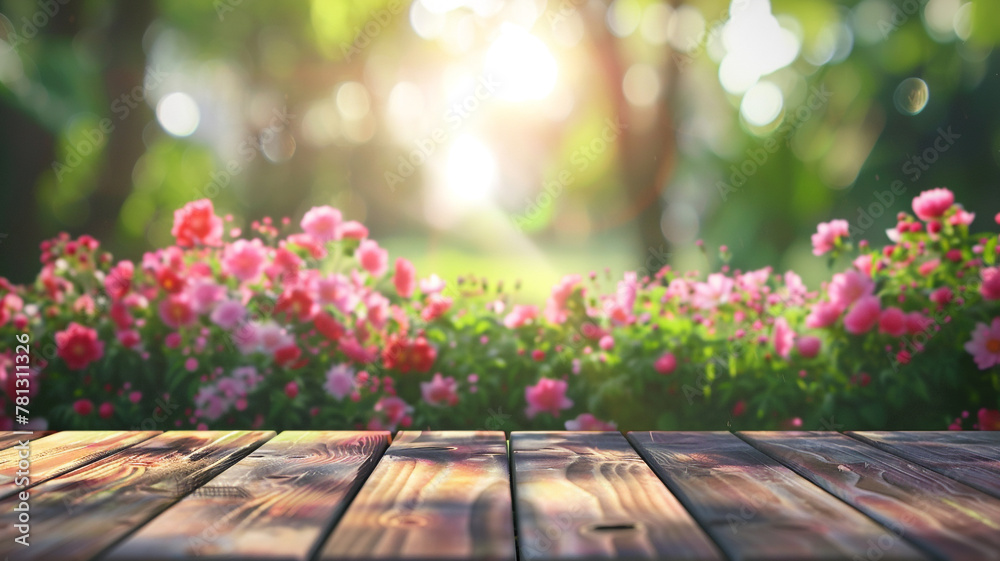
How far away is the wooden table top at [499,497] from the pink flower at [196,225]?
126 centimetres

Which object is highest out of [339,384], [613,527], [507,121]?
[507,121]

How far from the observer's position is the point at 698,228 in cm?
257

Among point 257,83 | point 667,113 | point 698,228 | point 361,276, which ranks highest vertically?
point 257,83

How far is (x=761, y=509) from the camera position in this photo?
0.82m

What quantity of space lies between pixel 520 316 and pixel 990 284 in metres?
1.47

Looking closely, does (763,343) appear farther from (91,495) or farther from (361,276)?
(91,495)

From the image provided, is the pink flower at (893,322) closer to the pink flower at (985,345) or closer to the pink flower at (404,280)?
the pink flower at (985,345)

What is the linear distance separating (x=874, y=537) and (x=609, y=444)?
0.50 m

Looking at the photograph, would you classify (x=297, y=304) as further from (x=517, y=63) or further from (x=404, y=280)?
(x=517, y=63)

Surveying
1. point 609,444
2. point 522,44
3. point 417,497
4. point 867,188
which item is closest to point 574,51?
point 522,44

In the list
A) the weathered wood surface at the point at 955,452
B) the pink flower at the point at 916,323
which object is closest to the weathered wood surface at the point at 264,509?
the weathered wood surface at the point at 955,452

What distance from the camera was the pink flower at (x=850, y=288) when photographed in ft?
7.40

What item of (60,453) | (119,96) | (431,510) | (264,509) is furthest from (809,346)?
(119,96)

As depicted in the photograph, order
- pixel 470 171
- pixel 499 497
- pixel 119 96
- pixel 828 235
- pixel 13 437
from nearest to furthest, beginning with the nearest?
pixel 499 497
pixel 13 437
pixel 828 235
pixel 470 171
pixel 119 96
